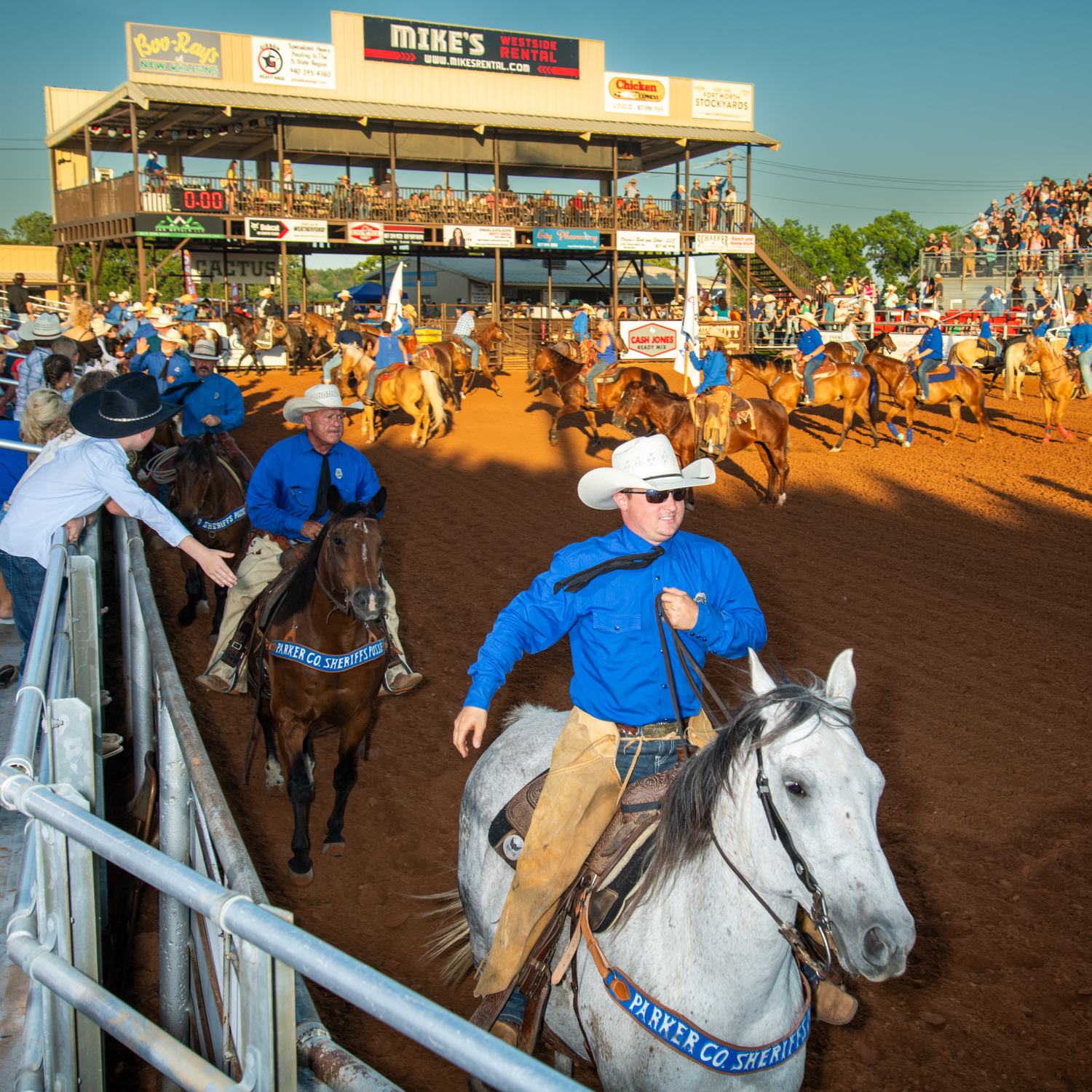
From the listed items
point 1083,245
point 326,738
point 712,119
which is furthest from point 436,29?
point 326,738

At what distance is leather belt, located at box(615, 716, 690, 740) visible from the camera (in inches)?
123

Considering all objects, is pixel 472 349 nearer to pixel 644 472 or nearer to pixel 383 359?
pixel 383 359

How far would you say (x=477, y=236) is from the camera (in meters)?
31.7

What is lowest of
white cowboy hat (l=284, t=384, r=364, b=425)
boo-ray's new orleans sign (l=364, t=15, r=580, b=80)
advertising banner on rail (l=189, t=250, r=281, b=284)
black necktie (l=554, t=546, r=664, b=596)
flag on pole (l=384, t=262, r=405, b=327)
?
black necktie (l=554, t=546, r=664, b=596)

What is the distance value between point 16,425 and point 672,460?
5.74m

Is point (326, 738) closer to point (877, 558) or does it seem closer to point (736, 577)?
point (736, 577)

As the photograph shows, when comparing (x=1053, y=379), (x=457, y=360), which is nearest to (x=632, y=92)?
(x=457, y=360)

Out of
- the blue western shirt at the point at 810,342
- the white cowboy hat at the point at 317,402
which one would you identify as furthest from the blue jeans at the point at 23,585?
the blue western shirt at the point at 810,342

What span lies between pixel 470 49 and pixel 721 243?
41.3ft

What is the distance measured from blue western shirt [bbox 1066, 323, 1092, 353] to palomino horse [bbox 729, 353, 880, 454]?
4504 mm

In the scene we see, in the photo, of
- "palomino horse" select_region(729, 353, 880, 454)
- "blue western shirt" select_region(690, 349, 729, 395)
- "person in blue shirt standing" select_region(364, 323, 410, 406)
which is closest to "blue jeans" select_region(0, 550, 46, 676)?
"blue western shirt" select_region(690, 349, 729, 395)

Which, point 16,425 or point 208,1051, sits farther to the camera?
point 16,425

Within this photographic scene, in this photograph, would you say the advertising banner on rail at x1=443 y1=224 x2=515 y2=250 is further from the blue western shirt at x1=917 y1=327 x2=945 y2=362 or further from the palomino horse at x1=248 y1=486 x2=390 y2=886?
the palomino horse at x1=248 y1=486 x2=390 y2=886

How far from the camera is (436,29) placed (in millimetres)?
34750
